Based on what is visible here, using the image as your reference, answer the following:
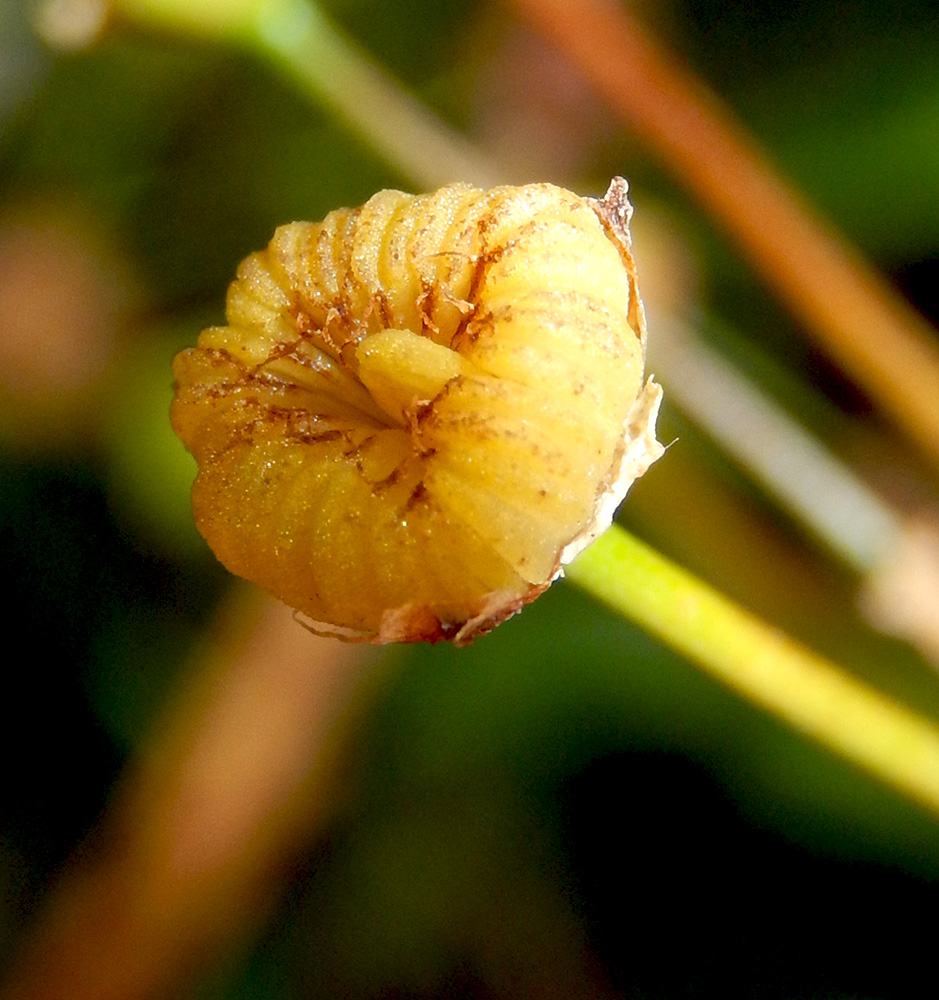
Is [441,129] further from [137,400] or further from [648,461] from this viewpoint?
[648,461]

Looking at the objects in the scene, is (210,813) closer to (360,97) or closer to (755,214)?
(360,97)

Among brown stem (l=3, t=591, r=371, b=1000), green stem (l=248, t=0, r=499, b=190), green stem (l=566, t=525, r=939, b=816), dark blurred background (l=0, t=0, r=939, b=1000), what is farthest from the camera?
brown stem (l=3, t=591, r=371, b=1000)

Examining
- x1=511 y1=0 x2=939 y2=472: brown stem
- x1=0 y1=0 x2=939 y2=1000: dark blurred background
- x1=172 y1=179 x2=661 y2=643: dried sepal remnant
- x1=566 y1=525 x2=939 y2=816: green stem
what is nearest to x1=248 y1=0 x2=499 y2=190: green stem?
x1=511 y1=0 x2=939 y2=472: brown stem

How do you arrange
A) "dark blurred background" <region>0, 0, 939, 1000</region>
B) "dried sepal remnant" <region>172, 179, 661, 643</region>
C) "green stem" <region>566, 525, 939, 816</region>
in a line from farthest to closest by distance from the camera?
"dark blurred background" <region>0, 0, 939, 1000</region> → "green stem" <region>566, 525, 939, 816</region> → "dried sepal remnant" <region>172, 179, 661, 643</region>

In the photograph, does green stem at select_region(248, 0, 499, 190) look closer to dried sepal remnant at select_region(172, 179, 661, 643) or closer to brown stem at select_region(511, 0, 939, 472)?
brown stem at select_region(511, 0, 939, 472)

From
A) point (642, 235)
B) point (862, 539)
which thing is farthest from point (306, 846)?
point (642, 235)

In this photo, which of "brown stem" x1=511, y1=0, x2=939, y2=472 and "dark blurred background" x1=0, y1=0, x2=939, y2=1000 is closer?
"brown stem" x1=511, y1=0, x2=939, y2=472

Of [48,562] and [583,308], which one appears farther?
[48,562]
